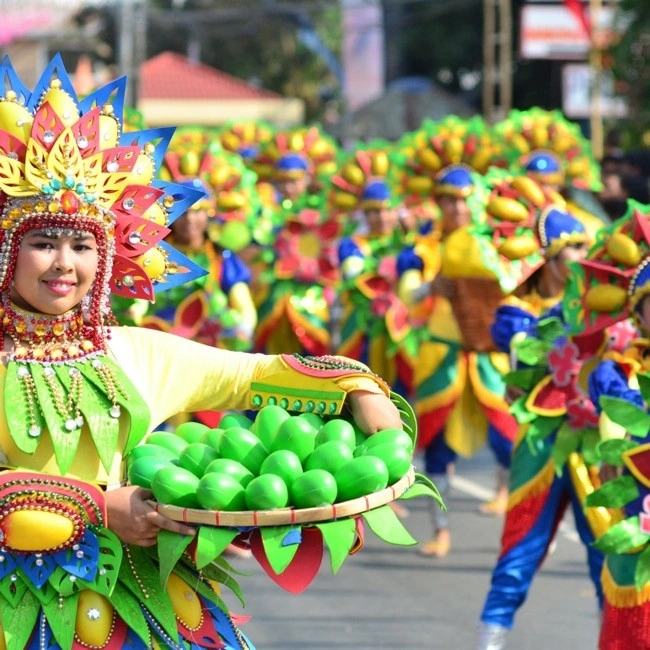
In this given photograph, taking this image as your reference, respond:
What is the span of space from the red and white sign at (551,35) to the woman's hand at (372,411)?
22604 millimetres

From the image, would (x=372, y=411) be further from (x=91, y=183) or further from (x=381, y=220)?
(x=381, y=220)

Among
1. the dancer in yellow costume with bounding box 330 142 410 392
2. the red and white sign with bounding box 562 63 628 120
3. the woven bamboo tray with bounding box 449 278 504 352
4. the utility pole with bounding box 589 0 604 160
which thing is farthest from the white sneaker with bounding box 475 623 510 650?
the red and white sign with bounding box 562 63 628 120

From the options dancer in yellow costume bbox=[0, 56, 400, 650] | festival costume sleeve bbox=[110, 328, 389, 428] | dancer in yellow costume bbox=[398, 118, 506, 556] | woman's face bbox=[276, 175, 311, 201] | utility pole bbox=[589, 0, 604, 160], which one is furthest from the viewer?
utility pole bbox=[589, 0, 604, 160]

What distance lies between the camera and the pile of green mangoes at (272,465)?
303cm

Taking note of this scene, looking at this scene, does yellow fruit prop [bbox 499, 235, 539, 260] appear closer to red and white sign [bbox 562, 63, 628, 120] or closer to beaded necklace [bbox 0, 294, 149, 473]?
beaded necklace [bbox 0, 294, 149, 473]

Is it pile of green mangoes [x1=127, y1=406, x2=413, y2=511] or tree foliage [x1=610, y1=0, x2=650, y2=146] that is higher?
pile of green mangoes [x1=127, y1=406, x2=413, y2=511]

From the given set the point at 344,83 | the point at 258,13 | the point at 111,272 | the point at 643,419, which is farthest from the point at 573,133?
the point at 258,13

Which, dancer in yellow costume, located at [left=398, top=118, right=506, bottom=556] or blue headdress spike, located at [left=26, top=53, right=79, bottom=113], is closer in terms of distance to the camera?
blue headdress spike, located at [left=26, top=53, right=79, bottom=113]

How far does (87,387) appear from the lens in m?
3.51

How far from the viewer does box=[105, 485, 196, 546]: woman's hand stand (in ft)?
10.5

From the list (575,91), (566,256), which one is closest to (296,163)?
(566,256)

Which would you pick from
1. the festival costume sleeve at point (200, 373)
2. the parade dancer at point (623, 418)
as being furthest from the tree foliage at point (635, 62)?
the festival costume sleeve at point (200, 373)

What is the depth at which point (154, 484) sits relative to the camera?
10.3 ft

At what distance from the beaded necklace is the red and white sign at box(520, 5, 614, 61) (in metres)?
22.6
